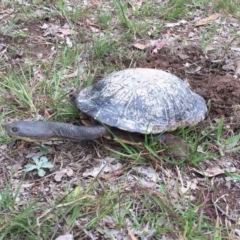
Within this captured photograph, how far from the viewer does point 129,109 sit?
269cm

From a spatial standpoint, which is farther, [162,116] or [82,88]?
[82,88]

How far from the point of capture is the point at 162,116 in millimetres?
2742

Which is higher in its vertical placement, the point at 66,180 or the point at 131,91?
the point at 131,91

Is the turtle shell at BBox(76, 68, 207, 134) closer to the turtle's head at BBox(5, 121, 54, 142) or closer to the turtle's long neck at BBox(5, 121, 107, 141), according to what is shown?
the turtle's long neck at BBox(5, 121, 107, 141)

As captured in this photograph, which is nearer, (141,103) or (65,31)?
(141,103)

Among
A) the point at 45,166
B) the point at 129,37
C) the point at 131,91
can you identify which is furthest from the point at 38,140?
the point at 129,37

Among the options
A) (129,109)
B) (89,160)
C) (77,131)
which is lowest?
(89,160)

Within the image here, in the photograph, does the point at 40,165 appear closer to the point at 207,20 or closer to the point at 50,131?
the point at 50,131

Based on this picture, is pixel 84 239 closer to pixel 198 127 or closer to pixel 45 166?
pixel 45 166

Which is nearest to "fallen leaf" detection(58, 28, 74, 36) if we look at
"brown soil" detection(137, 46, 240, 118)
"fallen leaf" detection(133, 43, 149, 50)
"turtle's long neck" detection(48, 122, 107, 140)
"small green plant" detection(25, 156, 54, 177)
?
"fallen leaf" detection(133, 43, 149, 50)

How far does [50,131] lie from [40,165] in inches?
8.5

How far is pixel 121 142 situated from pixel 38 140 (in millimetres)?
514

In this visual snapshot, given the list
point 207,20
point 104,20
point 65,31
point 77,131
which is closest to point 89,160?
point 77,131

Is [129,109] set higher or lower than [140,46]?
higher
